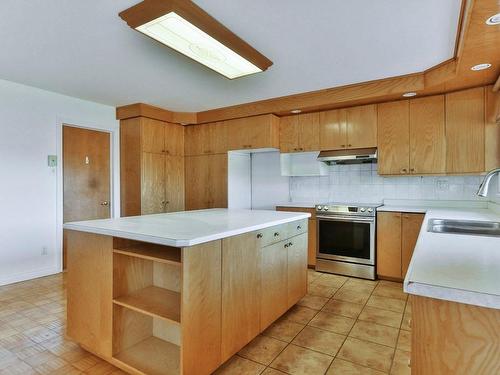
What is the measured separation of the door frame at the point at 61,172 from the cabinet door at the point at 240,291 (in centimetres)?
305

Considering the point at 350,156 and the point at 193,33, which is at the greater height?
the point at 193,33

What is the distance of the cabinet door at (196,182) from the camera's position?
466cm

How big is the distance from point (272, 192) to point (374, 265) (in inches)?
72.4

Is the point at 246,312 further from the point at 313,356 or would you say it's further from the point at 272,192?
the point at 272,192

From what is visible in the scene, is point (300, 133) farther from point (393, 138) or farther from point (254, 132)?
point (393, 138)

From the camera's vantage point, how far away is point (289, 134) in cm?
413

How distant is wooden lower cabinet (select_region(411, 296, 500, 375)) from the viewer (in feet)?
2.63

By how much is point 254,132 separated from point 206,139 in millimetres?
902

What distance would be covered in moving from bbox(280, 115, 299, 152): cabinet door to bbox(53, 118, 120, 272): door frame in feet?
8.16

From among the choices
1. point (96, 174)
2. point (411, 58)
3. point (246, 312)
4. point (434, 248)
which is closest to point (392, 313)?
point (246, 312)

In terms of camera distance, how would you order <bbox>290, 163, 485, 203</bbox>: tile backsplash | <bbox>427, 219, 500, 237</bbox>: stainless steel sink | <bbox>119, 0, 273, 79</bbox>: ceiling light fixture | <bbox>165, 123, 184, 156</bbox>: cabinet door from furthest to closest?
<bbox>165, 123, 184, 156</bbox>: cabinet door
<bbox>290, 163, 485, 203</bbox>: tile backsplash
<bbox>427, 219, 500, 237</bbox>: stainless steel sink
<bbox>119, 0, 273, 79</bbox>: ceiling light fixture

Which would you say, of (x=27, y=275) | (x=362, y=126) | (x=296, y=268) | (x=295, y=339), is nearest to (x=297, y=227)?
(x=296, y=268)

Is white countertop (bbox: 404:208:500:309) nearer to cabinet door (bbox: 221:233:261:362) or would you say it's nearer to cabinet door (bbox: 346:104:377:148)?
cabinet door (bbox: 221:233:261:362)

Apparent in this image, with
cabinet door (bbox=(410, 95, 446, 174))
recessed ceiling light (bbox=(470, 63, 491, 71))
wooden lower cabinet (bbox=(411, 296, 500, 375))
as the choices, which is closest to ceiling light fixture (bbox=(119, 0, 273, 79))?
recessed ceiling light (bbox=(470, 63, 491, 71))
